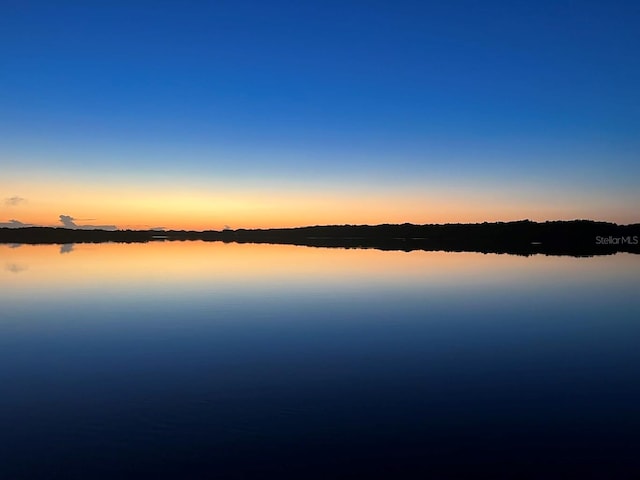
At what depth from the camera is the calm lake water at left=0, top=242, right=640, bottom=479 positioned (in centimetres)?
906

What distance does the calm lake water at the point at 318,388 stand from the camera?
9.06 m

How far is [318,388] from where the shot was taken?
12922mm

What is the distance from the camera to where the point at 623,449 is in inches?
374

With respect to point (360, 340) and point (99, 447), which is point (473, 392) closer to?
point (360, 340)

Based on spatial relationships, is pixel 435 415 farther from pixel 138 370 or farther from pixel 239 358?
pixel 138 370

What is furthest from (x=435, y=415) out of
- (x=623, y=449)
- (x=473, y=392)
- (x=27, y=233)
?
(x=27, y=233)

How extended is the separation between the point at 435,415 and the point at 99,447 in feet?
22.5

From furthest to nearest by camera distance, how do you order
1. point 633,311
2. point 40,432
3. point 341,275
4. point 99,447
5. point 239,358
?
point 341,275 < point 633,311 < point 239,358 < point 40,432 < point 99,447

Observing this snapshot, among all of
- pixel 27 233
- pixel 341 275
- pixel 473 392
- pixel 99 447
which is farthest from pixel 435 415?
pixel 27 233

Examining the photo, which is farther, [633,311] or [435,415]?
[633,311]

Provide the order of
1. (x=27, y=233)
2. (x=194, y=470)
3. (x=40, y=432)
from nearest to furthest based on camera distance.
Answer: (x=194, y=470) < (x=40, y=432) < (x=27, y=233)

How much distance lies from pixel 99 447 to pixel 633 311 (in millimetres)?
25737

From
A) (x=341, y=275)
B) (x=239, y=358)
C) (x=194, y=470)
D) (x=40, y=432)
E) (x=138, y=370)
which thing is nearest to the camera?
(x=194, y=470)

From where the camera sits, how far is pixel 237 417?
10.9m
